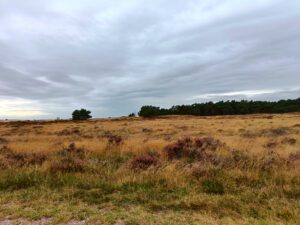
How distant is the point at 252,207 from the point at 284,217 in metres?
0.57

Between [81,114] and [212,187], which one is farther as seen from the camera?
[81,114]

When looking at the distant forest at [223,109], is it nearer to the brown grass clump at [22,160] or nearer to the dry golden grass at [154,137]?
the dry golden grass at [154,137]

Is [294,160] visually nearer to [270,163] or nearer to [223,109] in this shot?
[270,163]

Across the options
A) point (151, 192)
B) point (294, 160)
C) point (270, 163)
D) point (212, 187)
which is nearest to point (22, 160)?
point (151, 192)

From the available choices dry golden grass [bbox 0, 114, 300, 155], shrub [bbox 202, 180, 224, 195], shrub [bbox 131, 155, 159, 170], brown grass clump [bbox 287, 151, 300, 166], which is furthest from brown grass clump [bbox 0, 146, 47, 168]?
brown grass clump [bbox 287, 151, 300, 166]

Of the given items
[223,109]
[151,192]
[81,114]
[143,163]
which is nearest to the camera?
[151,192]

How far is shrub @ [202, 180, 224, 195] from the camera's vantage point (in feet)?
22.1

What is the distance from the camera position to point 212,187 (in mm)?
6945

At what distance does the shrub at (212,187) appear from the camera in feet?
22.1

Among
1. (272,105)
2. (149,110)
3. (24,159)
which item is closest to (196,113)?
(149,110)

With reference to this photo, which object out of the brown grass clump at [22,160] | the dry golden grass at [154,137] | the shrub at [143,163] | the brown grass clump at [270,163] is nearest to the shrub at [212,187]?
the brown grass clump at [270,163]

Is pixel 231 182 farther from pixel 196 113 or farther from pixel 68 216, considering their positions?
pixel 196 113

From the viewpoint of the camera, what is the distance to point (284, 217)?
5156 mm

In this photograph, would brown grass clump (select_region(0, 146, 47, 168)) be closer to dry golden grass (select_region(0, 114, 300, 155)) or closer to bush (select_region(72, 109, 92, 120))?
dry golden grass (select_region(0, 114, 300, 155))
